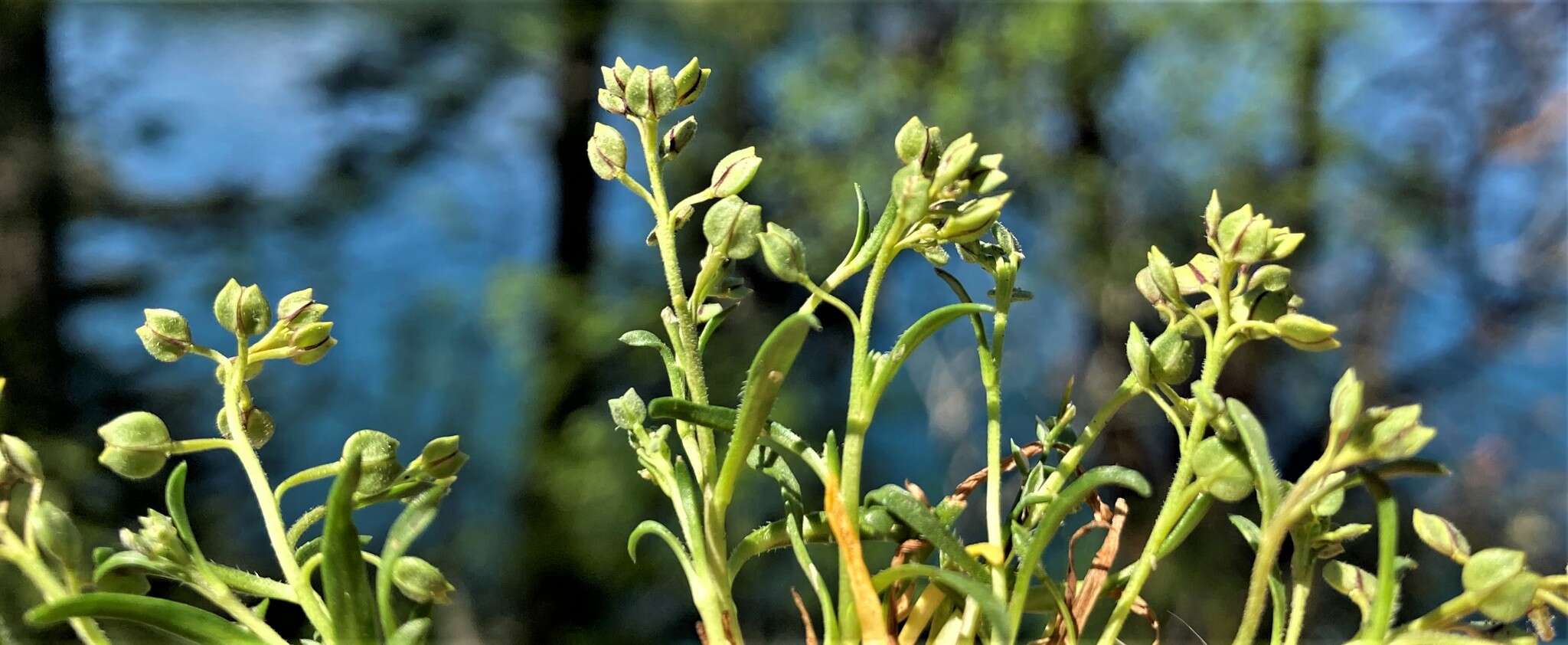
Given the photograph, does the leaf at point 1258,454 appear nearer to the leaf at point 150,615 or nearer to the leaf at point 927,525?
the leaf at point 927,525

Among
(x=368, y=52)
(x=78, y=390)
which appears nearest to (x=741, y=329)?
(x=368, y=52)

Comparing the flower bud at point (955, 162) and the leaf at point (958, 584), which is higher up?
the flower bud at point (955, 162)

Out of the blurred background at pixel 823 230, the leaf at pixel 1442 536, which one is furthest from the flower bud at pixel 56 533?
the blurred background at pixel 823 230

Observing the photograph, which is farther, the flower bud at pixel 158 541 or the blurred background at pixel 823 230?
the blurred background at pixel 823 230

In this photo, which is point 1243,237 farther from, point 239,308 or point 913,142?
point 239,308

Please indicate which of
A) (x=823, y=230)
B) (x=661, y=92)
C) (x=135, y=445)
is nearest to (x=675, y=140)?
(x=661, y=92)

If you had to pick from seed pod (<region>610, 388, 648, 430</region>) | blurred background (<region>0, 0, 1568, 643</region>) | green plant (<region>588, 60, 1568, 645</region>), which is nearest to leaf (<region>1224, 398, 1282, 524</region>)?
green plant (<region>588, 60, 1568, 645</region>)
